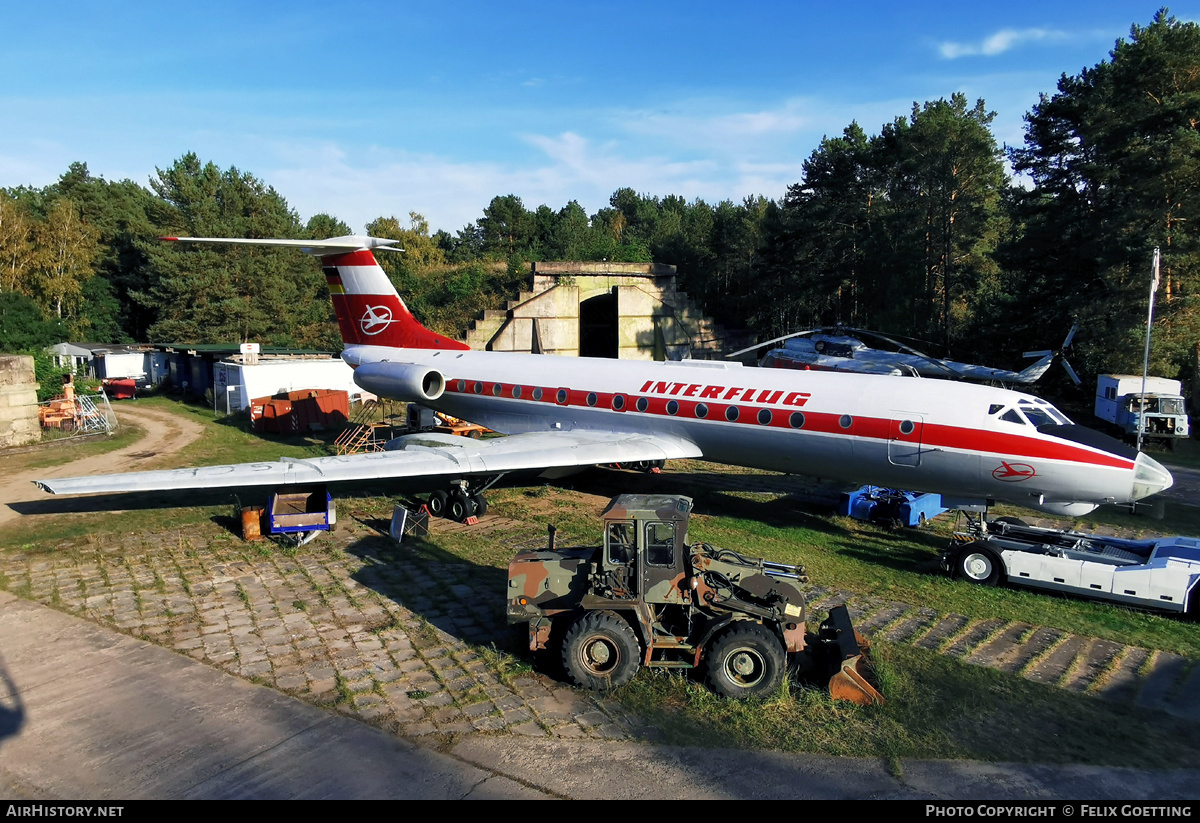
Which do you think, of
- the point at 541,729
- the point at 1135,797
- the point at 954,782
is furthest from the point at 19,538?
the point at 1135,797

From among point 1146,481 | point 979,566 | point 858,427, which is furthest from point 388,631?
point 1146,481

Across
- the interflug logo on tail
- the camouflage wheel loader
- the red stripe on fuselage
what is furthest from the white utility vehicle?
the interflug logo on tail

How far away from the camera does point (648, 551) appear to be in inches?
319

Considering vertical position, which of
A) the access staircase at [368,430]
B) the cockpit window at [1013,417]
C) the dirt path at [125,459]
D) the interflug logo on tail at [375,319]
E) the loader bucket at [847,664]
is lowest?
the loader bucket at [847,664]

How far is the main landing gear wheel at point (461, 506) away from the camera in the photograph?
49.7ft

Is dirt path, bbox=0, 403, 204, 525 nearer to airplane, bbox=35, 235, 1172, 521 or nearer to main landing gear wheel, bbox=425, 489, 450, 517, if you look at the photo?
airplane, bbox=35, 235, 1172, 521

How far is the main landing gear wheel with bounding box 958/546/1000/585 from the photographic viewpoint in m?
11.4

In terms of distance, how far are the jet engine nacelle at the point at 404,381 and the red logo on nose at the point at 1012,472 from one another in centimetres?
1279

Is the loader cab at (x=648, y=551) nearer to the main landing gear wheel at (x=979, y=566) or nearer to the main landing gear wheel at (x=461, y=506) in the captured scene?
the main landing gear wheel at (x=979, y=566)

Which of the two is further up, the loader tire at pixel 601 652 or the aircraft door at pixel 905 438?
the aircraft door at pixel 905 438

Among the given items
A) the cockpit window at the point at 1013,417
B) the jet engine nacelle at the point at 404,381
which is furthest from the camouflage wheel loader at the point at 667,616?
the jet engine nacelle at the point at 404,381

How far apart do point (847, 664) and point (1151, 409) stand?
22061mm

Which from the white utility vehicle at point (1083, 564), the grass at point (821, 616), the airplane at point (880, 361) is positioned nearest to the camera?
the grass at point (821, 616)

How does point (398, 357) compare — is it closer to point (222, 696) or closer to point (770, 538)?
point (770, 538)
